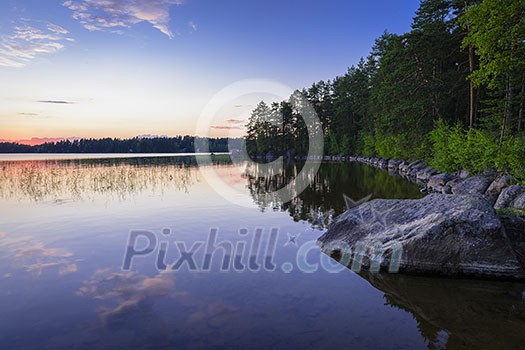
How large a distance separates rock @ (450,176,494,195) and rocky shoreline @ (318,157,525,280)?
7.49 m

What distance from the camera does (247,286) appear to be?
6617 millimetres

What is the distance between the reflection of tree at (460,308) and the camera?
4562 millimetres

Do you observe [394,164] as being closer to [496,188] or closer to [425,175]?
[425,175]

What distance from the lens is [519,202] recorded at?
10148 mm

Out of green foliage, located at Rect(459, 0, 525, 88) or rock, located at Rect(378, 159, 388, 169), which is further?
rock, located at Rect(378, 159, 388, 169)

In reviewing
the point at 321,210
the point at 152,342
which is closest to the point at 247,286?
the point at 152,342

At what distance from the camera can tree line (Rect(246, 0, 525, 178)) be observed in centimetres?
1480

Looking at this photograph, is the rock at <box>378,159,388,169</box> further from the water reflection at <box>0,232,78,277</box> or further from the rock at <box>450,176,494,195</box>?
the water reflection at <box>0,232,78,277</box>

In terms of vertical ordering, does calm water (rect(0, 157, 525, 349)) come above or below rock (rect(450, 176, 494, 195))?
below

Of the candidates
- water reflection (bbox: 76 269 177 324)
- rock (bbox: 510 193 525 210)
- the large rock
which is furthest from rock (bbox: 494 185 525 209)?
water reflection (bbox: 76 269 177 324)

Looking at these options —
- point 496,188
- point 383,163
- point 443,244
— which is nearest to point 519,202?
point 496,188

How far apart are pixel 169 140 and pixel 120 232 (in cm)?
18563

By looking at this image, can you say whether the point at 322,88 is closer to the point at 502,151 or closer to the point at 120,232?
the point at 502,151

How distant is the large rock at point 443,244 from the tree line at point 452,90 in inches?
316
